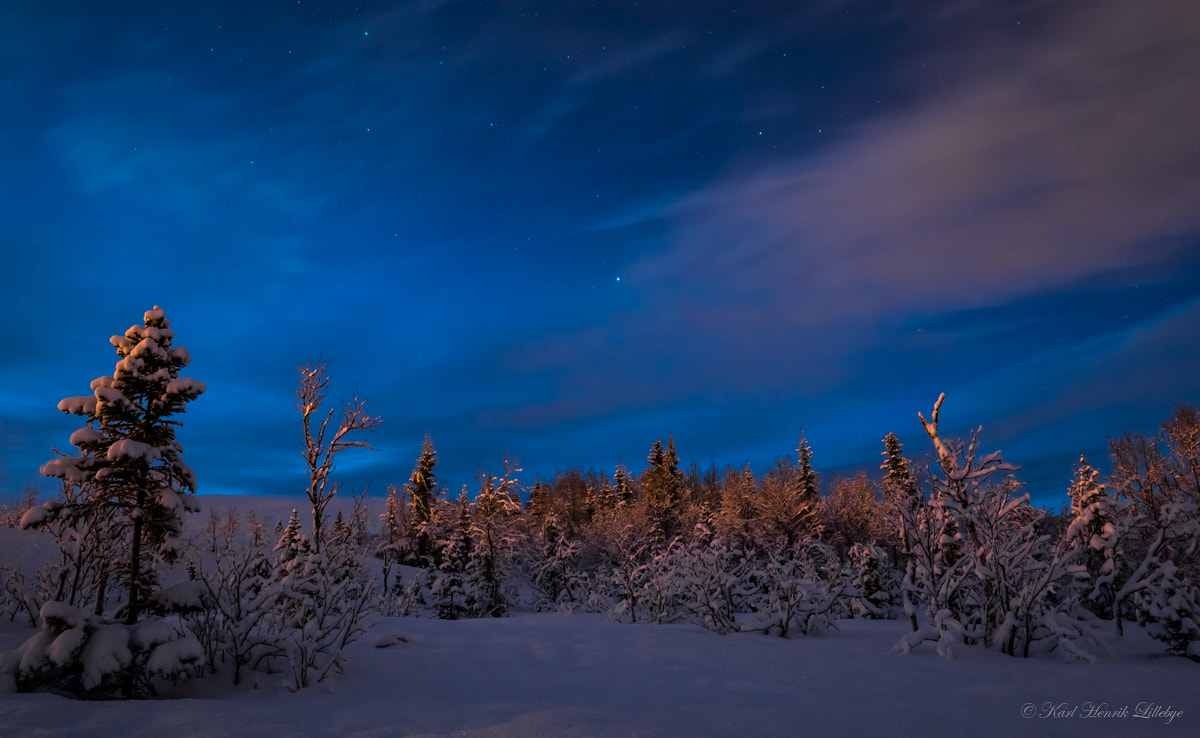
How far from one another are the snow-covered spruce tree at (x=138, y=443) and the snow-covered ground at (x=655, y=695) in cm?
208

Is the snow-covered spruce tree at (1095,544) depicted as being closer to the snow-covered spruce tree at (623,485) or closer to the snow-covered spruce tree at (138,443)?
the snow-covered spruce tree at (138,443)

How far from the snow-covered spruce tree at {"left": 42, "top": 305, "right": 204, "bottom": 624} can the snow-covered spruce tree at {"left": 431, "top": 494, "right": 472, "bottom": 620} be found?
1824cm

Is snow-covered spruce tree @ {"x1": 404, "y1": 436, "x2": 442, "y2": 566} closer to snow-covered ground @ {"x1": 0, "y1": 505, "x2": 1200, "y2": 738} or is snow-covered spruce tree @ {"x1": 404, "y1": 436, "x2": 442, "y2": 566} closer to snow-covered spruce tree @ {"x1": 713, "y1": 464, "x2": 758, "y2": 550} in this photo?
snow-covered spruce tree @ {"x1": 713, "y1": 464, "x2": 758, "y2": 550}

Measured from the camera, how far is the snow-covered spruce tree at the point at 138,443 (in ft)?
24.4

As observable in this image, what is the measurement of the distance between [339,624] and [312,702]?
186 centimetres

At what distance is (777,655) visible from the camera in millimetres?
9188

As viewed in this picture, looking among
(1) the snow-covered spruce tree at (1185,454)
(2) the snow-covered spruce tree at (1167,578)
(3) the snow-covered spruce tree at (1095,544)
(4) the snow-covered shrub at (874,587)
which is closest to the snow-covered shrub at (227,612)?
(3) the snow-covered spruce tree at (1095,544)

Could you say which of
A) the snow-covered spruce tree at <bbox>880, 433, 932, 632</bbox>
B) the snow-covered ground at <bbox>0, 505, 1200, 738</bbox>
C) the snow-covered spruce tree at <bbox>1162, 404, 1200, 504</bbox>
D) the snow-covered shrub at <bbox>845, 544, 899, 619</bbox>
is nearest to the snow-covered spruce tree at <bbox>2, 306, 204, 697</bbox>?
the snow-covered ground at <bbox>0, 505, 1200, 738</bbox>

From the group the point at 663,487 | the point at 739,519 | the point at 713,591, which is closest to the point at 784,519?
the point at 739,519

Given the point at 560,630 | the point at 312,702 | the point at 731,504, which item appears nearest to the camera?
the point at 312,702

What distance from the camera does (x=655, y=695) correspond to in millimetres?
6555

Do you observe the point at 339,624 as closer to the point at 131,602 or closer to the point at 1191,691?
the point at 131,602

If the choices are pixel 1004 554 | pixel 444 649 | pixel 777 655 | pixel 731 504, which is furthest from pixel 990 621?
pixel 731 504

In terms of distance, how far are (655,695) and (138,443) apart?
6.86 metres
